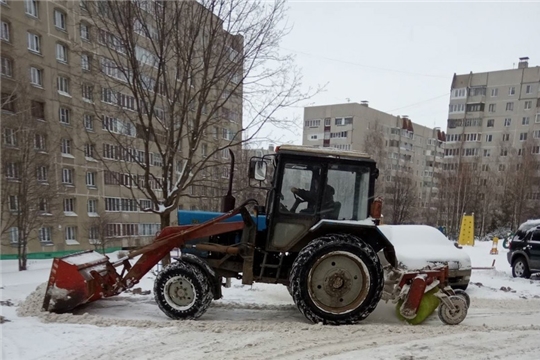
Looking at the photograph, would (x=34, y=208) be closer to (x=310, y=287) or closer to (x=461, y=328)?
(x=310, y=287)

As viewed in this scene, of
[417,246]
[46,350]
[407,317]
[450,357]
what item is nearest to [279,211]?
[407,317]

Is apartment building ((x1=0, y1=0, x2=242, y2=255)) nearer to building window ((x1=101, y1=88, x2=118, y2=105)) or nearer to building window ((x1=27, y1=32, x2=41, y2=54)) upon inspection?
building window ((x1=27, y1=32, x2=41, y2=54))

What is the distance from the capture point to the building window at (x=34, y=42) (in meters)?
22.4

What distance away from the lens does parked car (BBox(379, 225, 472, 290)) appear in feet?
23.0

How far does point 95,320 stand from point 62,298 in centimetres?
71

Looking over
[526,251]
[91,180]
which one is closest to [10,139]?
[91,180]

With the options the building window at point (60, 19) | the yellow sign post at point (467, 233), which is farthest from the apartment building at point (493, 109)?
the building window at point (60, 19)

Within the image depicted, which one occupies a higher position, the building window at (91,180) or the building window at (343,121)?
the building window at (343,121)

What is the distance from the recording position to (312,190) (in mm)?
5047

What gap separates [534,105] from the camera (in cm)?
4409

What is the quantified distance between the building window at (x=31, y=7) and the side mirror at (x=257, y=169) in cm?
2471

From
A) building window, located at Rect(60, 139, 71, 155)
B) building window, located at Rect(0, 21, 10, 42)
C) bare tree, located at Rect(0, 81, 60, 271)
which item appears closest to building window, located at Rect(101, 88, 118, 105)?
bare tree, located at Rect(0, 81, 60, 271)

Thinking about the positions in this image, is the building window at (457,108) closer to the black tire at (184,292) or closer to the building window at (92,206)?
the building window at (92,206)

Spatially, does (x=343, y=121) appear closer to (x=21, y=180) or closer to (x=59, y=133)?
(x=59, y=133)
